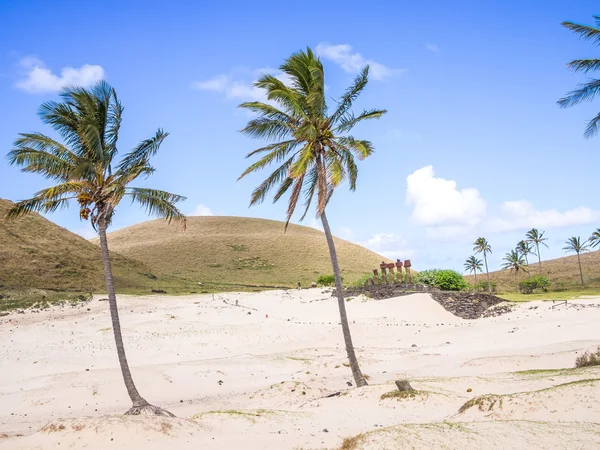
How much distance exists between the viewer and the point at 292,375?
24109 millimetres

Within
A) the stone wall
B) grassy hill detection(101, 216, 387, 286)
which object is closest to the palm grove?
the stone wall

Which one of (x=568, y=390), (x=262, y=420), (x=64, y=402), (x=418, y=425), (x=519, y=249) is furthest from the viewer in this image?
(x=519, y=249)

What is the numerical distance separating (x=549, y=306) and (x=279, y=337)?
1970cm

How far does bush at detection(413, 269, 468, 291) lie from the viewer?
49.3 meters

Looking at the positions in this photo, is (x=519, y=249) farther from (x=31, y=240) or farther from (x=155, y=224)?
(x=155, y=224)

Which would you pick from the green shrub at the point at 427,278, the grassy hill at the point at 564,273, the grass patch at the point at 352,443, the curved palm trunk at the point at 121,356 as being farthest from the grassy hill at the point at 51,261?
the grassy hill at the point at 564,273

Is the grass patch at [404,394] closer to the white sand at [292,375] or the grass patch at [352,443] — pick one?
the white sand at [292,375]

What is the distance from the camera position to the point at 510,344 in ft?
92.5

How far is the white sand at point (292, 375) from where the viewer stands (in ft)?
38.3

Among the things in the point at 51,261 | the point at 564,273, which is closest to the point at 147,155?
the point at 51,261

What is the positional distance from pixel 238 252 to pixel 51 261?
5719 centimetres

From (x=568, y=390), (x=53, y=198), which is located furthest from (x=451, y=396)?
(x=53, y=198)

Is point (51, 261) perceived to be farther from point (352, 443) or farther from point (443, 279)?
point (352, 443)

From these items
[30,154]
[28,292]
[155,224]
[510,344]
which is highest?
[155,224]
